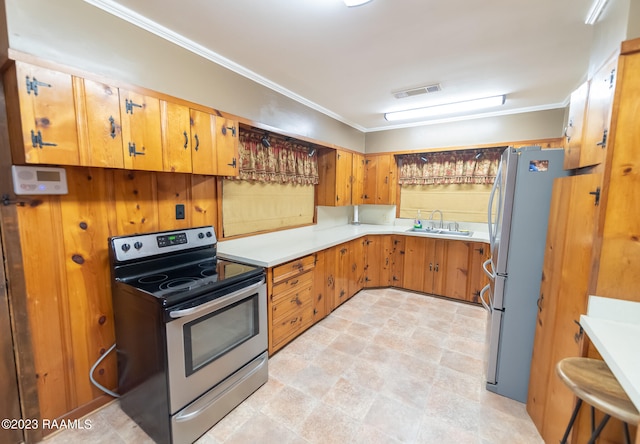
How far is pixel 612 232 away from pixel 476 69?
1921 millimetres

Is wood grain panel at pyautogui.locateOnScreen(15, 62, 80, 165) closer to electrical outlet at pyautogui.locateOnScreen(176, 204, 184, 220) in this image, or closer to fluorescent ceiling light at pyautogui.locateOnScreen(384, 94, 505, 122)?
electrical outlet at pyautogui.locateOnScreen(176, 204, 184, 220)

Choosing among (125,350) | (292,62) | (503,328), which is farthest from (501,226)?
(125,350)

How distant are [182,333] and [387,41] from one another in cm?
238

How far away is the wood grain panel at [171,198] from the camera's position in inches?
80.7

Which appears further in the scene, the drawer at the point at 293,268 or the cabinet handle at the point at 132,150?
the drawer at the point at 293,268

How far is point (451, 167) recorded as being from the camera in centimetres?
405

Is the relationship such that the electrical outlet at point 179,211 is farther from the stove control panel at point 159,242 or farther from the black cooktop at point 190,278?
the black cooktop at point 190,278

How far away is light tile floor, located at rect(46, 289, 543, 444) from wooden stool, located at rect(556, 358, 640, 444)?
2.48 feet

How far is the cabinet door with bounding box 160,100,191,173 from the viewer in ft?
5.92

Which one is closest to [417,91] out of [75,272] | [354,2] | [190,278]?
[354,2]

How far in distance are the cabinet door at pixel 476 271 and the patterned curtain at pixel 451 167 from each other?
102 cm

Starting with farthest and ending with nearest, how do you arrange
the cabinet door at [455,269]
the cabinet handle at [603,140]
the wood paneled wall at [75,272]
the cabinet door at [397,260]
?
the cabinet door at [397,260]
the cabinet door at [455,269]
the wood paneled wall at [75,272]
the cabinet handle at [603,140]

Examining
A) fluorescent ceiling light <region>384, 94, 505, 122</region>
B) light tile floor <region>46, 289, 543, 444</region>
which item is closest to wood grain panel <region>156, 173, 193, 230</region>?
light tile floor <region>46, 289, 543, 444</region>

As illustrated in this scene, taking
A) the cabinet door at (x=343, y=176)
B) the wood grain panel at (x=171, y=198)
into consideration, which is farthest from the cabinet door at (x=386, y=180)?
the wood grain panel at (x=171, y=198)
